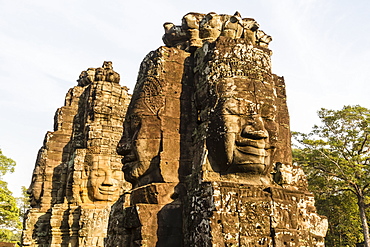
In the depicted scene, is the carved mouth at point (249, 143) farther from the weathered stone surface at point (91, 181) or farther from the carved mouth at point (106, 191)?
the carved mouth at point (106, 191)

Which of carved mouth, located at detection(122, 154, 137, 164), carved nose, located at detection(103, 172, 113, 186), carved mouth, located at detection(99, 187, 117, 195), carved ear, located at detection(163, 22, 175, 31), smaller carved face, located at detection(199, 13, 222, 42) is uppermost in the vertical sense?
carved ear, located at detection(163, 22, 175, 31)

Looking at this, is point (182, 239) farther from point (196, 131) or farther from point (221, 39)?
point (221, 39)

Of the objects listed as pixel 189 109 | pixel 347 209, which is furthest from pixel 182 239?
pixel 347 209

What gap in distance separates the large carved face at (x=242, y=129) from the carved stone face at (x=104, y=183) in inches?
294

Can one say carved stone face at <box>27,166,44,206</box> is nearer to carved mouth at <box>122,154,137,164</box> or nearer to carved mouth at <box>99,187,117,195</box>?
carved mouth at <box>99,187,117,195</box>

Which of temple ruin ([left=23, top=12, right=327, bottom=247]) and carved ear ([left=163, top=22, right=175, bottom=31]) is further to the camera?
carved ear ([left=163, top=22, right=175, bottom=31])

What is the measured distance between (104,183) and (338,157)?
13.1 m

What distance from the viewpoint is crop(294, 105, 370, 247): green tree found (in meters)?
18.8

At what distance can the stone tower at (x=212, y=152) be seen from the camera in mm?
4320

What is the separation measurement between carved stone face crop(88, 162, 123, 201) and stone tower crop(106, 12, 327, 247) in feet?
19.1

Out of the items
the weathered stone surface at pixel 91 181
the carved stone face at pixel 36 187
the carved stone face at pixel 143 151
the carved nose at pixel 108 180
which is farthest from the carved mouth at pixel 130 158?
the carved stone face at pixel 36 187

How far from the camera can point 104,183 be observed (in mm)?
11547

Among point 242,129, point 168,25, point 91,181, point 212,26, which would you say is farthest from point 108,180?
point 242,129

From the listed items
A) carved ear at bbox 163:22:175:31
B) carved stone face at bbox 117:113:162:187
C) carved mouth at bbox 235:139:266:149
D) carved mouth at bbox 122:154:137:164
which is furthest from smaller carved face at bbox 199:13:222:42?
carved mouth at bbox 122:154:137:164
